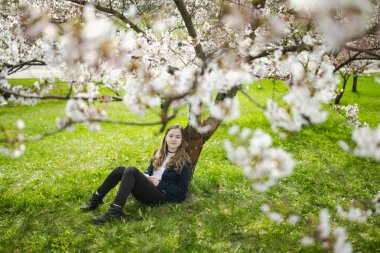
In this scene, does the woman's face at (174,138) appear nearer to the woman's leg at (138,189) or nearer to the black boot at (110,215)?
the woman's leg at (138,189)

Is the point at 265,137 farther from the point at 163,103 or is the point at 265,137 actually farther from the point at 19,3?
the point at 19,3

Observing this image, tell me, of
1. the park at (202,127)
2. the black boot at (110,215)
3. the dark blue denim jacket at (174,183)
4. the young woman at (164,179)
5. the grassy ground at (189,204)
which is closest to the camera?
the park at (202,127)

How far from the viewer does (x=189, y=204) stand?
463 cm

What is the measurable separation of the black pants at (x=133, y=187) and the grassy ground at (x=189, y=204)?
0.14 meters

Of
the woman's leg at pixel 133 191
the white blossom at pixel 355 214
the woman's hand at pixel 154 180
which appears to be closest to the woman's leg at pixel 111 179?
the woman's leg at pixel 133 191

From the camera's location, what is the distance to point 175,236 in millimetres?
3840

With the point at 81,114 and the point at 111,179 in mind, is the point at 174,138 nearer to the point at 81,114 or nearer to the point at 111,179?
the point at 111,179

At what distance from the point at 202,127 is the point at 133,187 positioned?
4.59 feet

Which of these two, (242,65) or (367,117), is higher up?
(367,117)

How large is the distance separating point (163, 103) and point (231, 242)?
2.31m

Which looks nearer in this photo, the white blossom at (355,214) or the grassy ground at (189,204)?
the grassy ground at (189,204)

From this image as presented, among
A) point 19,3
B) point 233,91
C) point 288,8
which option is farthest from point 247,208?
point 19,3

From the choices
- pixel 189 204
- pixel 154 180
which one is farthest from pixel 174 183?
pixel 189 204

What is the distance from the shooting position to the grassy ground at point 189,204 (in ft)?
12.3
